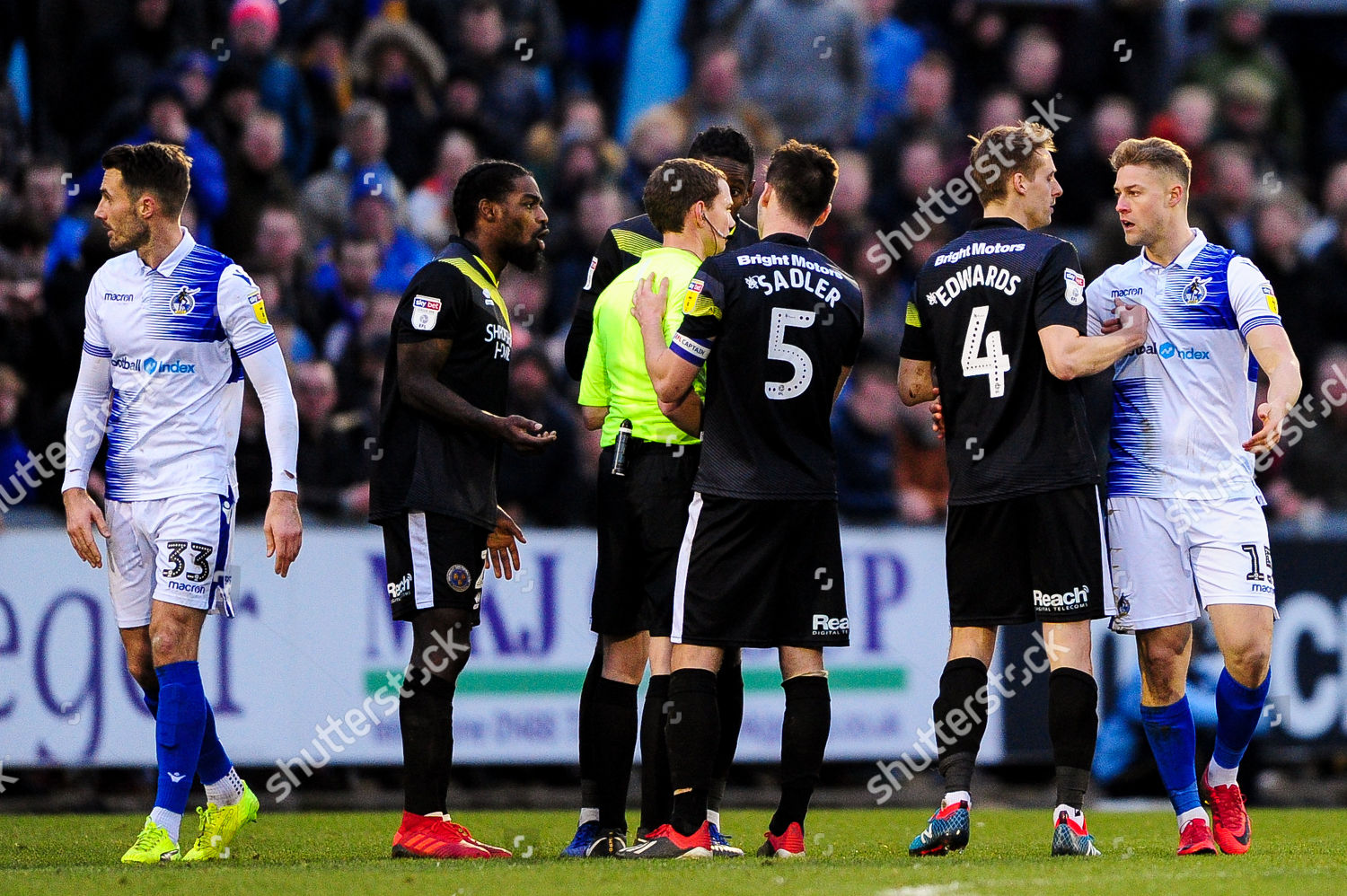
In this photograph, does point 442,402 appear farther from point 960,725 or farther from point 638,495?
point 960,725

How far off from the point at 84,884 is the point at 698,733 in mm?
2039

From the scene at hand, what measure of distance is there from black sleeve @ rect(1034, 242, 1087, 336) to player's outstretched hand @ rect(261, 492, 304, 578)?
2.75 m

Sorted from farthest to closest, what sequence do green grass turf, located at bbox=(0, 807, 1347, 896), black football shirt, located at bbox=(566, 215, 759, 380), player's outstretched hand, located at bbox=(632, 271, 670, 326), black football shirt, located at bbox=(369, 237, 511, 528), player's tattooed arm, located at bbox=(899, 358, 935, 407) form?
black football shirt, located at bbox=(566, 215, 759, 380), player's tattooed arm, located at bbox=(899, 358, 935, 407), black football shirt, located at bbox=(369, 237, 511, 528), player's outstretched hand, located at bbox=(632, 271, 670, 326), green grass turf, located at bbox=(0, 807, 1347, 896)

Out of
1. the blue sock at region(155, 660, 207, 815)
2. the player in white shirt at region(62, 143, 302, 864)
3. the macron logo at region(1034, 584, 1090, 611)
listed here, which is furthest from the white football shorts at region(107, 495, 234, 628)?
the macron logo at region(1034, 584, 1090, 611)

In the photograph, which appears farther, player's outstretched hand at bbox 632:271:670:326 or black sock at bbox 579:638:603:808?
black sock at bbox 579:638:603:808

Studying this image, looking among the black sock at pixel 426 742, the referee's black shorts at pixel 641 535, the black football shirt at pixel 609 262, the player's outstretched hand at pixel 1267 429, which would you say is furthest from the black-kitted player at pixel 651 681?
the player's outstretched hand at pixel 1267 429

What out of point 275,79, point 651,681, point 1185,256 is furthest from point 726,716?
point 275,79

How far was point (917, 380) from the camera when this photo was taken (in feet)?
21.9

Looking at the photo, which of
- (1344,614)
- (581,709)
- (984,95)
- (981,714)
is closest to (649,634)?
(581,709)

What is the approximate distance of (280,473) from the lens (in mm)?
6445

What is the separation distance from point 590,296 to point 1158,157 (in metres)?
2.31

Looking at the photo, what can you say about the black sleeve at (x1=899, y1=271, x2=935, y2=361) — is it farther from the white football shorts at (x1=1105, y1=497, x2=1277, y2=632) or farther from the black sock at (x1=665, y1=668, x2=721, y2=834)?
the black sock at (x1=665, y1=668, x2=721, y2=834)

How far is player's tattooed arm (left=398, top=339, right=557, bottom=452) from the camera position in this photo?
6.45 m

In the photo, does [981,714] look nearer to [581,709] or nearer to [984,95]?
[581,709]
